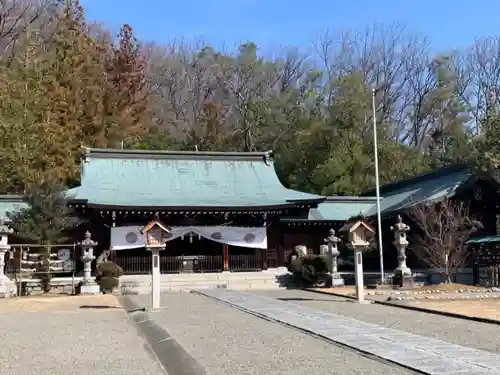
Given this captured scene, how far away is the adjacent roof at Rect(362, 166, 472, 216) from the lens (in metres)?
23.5

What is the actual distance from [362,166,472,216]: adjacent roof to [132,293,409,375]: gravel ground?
13.8 metres

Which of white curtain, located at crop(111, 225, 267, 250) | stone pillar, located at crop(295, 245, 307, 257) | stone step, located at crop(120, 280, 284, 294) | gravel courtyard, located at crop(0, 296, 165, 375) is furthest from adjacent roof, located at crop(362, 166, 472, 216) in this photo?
gravel courtyard, located at crop(0, 296, 165, 375)

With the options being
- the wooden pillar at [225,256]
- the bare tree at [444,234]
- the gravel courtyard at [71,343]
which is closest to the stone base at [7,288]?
the gravel courtyard at [71,343]

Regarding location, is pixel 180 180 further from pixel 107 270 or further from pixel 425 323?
pixel 425 323

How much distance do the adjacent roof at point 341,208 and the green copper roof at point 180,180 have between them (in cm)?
116

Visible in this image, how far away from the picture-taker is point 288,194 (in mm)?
26141

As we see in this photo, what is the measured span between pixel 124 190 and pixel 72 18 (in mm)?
15105

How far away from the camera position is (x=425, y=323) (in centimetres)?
1052

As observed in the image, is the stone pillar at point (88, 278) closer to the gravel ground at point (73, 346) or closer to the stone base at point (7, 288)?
the stone base at point (7, 288)

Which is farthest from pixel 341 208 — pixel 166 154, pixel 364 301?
pixel 364 301

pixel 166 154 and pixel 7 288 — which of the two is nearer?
pixel 7 288

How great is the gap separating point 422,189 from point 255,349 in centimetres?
2066

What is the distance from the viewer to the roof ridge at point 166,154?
2769cm

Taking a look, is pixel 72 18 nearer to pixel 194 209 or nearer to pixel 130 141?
pixel 130 141
